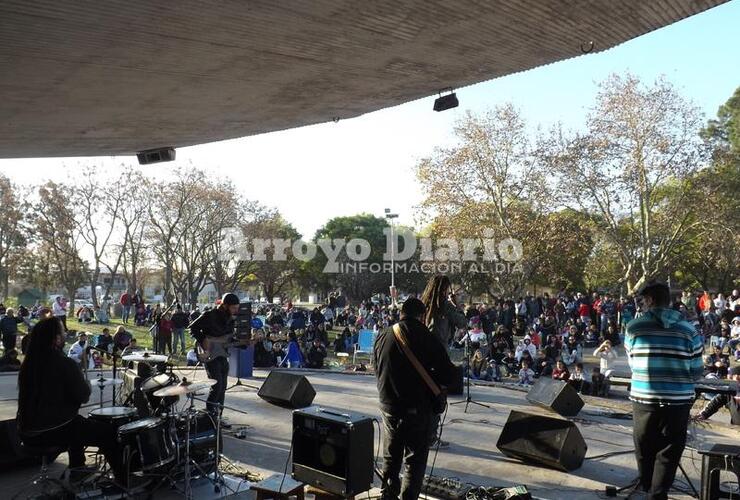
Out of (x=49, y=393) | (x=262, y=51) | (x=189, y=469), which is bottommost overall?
(x=189, y=469)

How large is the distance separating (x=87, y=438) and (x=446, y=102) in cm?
515

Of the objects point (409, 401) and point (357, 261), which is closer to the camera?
point (409, 401)

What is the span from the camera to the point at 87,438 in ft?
16.2

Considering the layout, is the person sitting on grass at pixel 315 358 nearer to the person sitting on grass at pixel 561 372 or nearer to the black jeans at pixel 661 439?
the person sitting on grass at pixel 561 372

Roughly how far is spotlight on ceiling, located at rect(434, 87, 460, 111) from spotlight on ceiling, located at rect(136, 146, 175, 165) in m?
4.69

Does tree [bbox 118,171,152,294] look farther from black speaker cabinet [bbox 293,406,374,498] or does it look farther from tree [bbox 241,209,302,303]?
black speaker cabinet [bbox 293,406,374,498]

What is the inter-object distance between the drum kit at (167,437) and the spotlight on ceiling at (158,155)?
4768 mm

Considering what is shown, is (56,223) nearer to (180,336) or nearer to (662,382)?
(180,336)

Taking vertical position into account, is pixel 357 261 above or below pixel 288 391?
above

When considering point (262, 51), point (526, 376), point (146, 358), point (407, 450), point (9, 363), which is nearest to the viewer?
point (407, 450)

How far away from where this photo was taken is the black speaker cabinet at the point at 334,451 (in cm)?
453

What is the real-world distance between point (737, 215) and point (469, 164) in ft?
38.8

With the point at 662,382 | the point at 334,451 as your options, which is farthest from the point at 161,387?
the point at 662,382

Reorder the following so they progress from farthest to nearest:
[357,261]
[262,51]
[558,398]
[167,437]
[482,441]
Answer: [357,261]
[558,398]
[482,441]
[262,51]
[167,437]
